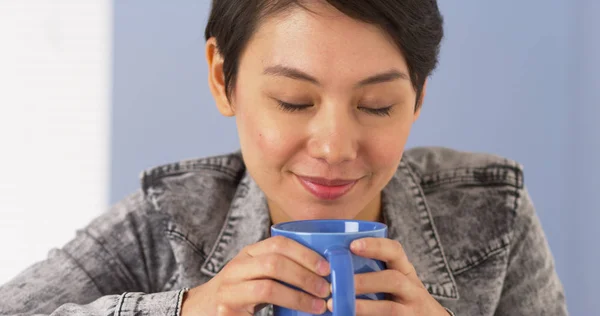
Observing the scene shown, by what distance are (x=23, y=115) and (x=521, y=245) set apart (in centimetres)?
164

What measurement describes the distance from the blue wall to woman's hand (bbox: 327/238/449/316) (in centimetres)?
145

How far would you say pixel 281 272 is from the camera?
0.73 meters

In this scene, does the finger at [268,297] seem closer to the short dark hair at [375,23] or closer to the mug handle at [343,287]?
the mug handle at [343,287]

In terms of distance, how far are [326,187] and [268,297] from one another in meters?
0.26

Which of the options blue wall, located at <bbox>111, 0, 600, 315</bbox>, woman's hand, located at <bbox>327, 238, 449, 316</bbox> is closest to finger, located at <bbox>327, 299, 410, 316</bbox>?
woman's hand, located at <bbox>327, 238, 449, 316</bbox>

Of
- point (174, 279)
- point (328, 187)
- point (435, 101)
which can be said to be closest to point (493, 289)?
point (328, 187)

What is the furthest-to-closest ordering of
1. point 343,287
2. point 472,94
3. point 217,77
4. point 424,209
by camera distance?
point 472,94 → point 424,209 → point 217,77 → point 343,287

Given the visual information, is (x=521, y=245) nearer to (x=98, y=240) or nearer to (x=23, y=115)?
(x=98, y=240)

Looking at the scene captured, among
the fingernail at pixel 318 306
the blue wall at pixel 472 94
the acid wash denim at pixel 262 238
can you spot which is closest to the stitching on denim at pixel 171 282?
the acid wash denim at pixel 262 238

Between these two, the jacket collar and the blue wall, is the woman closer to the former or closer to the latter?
the jacket collar

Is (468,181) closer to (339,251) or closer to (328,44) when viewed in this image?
(328,44)

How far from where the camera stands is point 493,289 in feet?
3.88

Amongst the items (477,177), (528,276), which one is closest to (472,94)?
(477,177)

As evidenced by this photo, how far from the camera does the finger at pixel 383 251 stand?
2.33ft
